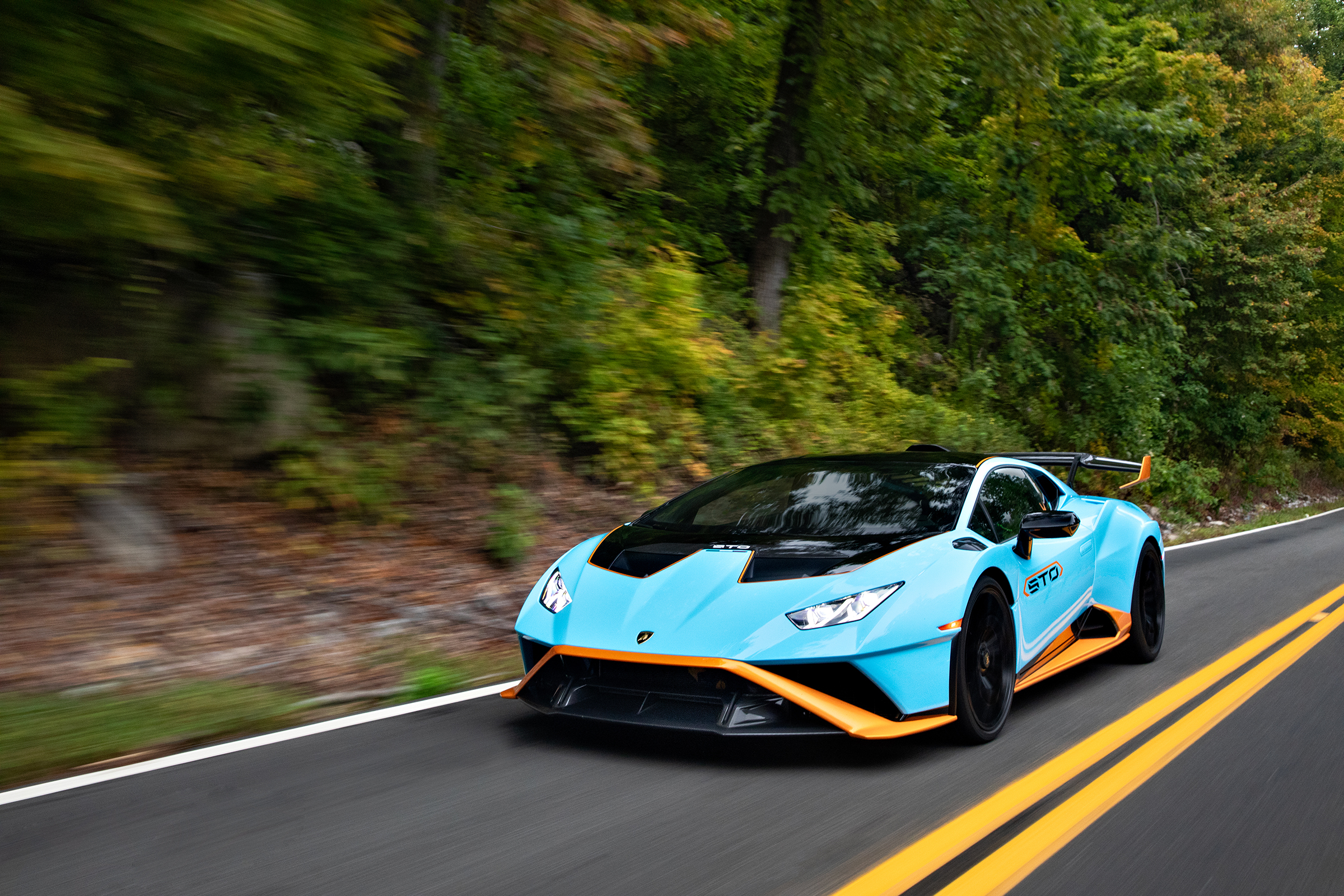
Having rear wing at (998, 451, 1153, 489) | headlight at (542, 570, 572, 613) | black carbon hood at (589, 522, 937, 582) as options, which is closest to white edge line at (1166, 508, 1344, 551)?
rear wing at (998, 451, 1153, 489)

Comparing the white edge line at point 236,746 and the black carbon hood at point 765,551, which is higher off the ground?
the black carbon hood at point 765,551

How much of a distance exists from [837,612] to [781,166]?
1075 cm

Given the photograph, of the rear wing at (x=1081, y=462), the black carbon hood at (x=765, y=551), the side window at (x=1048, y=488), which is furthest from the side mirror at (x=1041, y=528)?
the rear wing at (x=1081, y=462)

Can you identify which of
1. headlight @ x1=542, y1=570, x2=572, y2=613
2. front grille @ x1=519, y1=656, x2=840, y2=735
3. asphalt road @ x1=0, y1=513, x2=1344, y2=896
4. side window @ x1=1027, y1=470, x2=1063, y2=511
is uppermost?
side window @ x1=1027, y1=470, x2=1063, y2=511

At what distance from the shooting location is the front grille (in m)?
4.11

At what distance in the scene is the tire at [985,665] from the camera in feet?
15.1

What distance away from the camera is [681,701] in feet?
13.8

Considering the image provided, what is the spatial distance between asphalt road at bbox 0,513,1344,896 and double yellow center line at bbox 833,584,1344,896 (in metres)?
0.07

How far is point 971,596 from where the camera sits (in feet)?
15.5

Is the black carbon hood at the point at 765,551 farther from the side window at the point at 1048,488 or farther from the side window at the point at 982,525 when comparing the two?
the side window at the point at 1048,488

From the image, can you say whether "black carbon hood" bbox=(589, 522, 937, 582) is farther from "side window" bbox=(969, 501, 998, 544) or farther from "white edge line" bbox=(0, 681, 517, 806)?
"white edge line" bbox=(0, 681, 517, 806)

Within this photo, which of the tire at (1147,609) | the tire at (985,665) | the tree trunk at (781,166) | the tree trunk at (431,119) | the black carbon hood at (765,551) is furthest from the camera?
the tree trunk at (781,166)

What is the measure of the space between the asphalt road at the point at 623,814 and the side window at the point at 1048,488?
1.60 metres

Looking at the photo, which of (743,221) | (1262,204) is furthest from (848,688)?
(1262,204)
